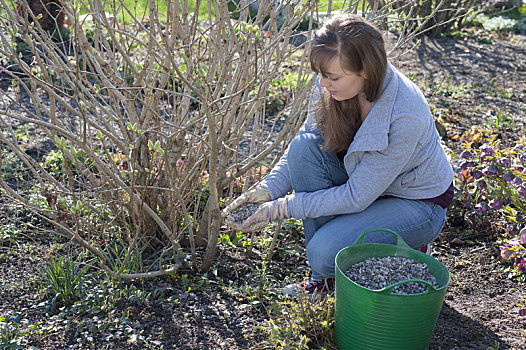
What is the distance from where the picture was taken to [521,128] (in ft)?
14.8

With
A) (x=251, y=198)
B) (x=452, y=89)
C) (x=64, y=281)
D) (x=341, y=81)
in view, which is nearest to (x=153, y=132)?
(x=251, y=198)

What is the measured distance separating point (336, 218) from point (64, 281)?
3.89 feet

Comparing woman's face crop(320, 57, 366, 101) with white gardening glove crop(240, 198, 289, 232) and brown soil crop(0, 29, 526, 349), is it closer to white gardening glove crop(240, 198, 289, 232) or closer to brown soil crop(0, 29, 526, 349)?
white gardening glove crop(240, 198, 289, 232)

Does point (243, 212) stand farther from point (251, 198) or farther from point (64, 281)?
point (64, 281)

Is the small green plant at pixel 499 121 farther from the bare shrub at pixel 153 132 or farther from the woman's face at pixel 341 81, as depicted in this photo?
the woman's face at pixel 341 81

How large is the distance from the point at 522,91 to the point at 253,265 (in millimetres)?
3647

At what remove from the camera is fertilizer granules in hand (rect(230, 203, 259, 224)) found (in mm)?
2559

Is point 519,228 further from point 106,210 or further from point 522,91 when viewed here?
point 522,91

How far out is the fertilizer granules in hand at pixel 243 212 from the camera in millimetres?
2559

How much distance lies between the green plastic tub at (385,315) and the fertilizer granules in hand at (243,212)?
0.53 metres

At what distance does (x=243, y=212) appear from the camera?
260 cm

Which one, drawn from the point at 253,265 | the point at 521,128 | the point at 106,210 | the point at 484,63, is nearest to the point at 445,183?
the point at 253,265

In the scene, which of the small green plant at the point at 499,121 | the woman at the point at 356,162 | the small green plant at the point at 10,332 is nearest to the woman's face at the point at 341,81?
the woman at the point at 356,162

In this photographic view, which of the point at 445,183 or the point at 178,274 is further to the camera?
the point at 178,274
